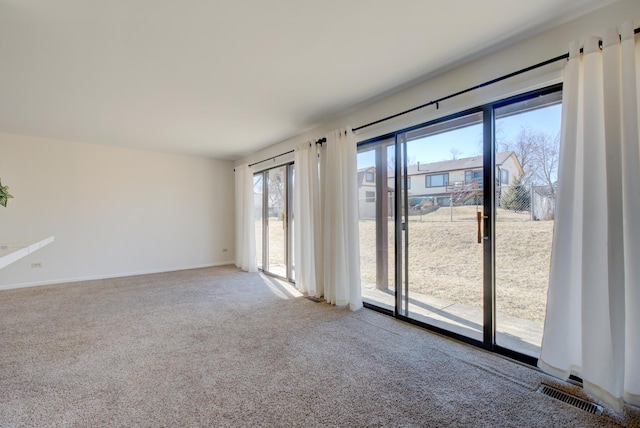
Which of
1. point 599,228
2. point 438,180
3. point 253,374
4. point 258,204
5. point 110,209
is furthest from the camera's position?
point 258,204

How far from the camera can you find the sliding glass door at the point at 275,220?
5.03 m

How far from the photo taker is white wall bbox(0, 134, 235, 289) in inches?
180

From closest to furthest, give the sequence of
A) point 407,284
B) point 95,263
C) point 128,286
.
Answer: point 407,284 → point 128,286 → point 95,263

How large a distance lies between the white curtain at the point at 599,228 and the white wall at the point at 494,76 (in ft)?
0.60

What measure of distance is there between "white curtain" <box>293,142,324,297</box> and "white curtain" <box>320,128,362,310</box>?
28 cm

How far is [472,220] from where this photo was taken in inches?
101

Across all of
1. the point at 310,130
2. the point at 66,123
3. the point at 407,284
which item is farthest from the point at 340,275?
the point at 66,123

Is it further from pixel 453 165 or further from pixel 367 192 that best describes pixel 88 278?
pixel 453 165

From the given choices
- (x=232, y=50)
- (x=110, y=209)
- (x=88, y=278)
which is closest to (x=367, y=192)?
(x=232, y=50)

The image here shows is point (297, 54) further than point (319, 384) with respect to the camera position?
Yes

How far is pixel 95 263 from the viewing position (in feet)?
16.8

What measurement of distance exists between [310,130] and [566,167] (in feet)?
10.3

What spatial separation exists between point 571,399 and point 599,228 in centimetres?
107

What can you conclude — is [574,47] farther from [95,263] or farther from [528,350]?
[95,263]
